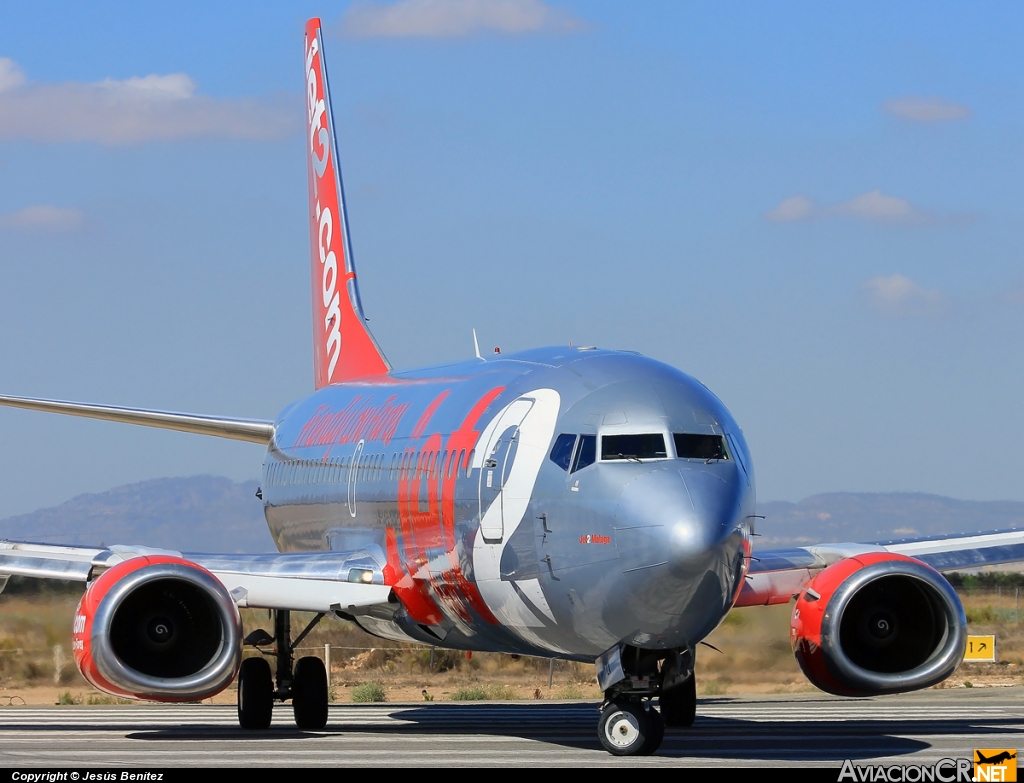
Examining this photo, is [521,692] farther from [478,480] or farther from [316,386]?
[478,480]

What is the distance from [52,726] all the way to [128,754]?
575 cm

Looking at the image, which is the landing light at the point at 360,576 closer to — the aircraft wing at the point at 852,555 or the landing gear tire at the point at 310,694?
the landing gear tire at the point at 310,694

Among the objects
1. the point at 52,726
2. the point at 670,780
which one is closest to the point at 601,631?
the point at 670,780

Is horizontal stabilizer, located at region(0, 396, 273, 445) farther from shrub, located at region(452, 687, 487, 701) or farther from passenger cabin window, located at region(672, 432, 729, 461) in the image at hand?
passenger cabin window, located at region(672, 432, 729, 461)

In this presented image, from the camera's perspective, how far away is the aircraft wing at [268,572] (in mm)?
19953

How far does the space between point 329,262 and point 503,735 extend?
1327 centimetres

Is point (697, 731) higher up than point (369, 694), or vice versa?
point (697, 731)

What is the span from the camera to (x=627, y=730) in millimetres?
16062

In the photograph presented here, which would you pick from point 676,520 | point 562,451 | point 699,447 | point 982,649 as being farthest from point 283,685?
point 982,649

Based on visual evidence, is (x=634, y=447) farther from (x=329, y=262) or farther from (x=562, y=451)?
(x=329, y=262)

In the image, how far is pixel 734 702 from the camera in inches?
1125

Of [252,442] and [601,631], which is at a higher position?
[252,442]

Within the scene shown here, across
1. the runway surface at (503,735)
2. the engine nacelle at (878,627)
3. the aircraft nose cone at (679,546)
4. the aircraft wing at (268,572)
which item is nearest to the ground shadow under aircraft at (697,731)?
the runway surface at (503,735)

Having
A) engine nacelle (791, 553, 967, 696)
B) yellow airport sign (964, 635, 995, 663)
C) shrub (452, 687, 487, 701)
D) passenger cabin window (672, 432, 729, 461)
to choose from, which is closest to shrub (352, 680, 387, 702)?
shrub (452, 687, 487, 701)
